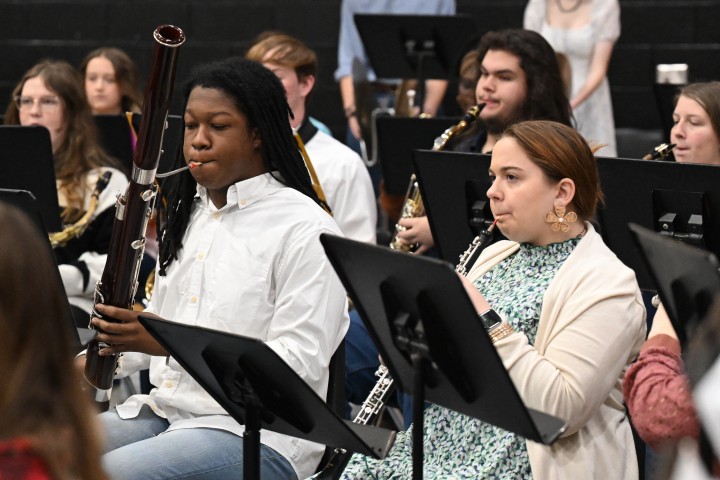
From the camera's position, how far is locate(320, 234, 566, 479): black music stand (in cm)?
181

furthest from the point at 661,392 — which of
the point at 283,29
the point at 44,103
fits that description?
the point at 283,29

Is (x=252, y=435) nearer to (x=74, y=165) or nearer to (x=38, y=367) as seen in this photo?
(x=38, y=367)

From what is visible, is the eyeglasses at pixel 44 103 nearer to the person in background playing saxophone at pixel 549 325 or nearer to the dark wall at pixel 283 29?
the person in background playing saxophone at pixel 549 325

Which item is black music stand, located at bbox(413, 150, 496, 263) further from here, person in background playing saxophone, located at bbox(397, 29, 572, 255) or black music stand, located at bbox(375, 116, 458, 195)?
black music stand, located at bbox(375, 116, 458, 195)

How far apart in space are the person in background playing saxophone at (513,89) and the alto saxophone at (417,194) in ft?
0.08

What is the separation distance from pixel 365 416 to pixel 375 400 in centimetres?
4

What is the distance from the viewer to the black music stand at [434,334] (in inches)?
71.4

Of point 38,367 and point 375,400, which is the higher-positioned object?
point 38,367

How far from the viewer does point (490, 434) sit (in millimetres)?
2293

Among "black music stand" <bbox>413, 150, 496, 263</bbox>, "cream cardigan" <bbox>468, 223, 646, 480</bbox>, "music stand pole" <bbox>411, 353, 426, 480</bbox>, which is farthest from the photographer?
"black music stand" <bbox>413, 150, 496, 263</bbox>

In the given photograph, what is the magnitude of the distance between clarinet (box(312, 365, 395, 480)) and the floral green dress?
21 mm

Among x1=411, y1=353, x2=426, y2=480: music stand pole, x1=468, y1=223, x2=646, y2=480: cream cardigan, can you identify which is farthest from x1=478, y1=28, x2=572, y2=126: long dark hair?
x1=411, y1=353, x2=426, y2=480: music stand pole

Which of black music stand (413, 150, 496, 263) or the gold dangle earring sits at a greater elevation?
the gold dangle earring

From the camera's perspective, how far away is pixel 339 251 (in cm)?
194
